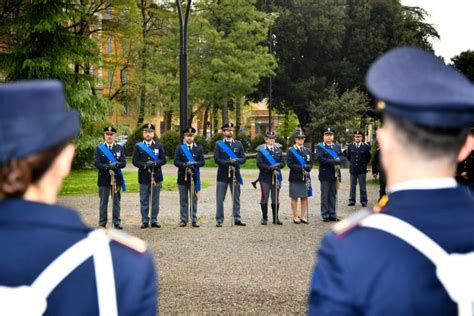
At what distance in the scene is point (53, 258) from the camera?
5.56ft

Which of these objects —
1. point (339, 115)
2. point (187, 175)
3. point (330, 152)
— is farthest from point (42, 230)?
point (339, 115)

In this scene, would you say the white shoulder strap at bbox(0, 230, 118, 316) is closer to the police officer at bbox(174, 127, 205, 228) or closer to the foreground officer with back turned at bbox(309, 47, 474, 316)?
the foreground officer with back turned at bbox(309, 47, 474, 316)

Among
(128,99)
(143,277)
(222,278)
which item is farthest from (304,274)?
(128,99)

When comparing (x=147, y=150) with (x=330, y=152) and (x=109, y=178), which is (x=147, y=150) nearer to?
(x=109, y=178)

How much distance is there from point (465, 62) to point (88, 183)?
20.1m

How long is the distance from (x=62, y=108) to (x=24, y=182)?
25 centimetres

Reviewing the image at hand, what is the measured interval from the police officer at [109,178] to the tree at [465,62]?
22806 mm

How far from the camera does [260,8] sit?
143 ft

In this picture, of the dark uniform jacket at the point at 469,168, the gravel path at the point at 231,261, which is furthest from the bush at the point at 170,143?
the dark uniform jacket at the point at 469,168

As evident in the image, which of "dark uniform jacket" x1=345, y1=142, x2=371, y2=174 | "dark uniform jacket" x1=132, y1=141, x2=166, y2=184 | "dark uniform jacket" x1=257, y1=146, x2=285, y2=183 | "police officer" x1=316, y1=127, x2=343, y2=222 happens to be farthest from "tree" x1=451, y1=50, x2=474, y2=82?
"dark uniform jacket" x1=132, y1=141, x2=166, y2=184

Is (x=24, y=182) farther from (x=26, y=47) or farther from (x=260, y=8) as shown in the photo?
(x=260, y=8)

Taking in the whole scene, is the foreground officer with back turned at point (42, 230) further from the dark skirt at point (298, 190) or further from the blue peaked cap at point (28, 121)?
the dark skirt at point (298, 190)

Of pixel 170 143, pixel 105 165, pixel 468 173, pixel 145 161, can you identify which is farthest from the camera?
pixel 170 143

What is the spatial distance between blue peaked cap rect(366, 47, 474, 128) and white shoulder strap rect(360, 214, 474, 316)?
32cm
